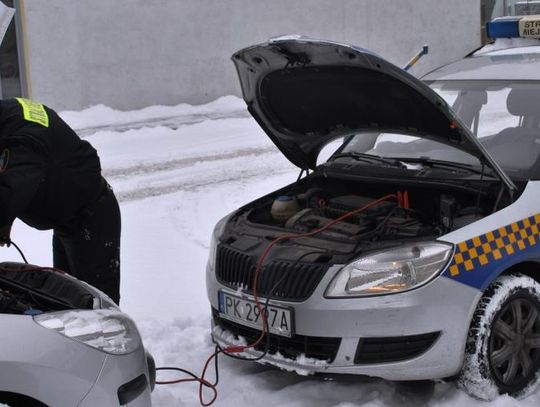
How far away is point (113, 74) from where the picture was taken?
44.3 feet

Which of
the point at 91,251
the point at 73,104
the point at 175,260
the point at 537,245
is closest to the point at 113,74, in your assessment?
the point at 73,104

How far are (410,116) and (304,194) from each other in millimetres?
807

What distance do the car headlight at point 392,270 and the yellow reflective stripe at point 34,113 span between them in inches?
62.3

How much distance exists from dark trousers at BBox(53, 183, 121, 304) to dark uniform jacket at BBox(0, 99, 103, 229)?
63 mm

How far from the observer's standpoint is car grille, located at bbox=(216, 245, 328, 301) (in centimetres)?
356

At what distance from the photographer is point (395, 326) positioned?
3406 mm

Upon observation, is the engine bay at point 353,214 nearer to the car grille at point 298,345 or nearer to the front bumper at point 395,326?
the front bumper at point 395,326

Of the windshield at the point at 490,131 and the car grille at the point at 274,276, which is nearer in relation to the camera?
the car grille at the point at 274,276

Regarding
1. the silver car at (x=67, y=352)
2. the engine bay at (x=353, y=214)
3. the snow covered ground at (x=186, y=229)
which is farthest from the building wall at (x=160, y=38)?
the silver car at (x=67, y=352)

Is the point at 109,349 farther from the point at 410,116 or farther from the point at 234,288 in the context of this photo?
the point at 410,116

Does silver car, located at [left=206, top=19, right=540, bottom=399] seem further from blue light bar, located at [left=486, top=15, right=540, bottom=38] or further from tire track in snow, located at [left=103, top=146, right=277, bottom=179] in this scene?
tire track in snow, located at [left=103, top=146, right=277, bottom=179]

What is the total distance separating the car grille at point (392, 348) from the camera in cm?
344

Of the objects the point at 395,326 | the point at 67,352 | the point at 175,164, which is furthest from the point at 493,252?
the point at 175,164

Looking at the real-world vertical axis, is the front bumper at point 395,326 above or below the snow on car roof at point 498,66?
below
